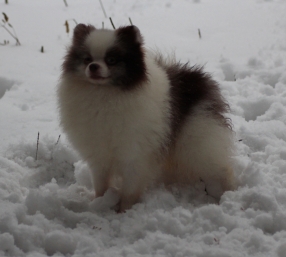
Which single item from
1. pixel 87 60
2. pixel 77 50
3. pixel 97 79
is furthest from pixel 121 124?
pixel 77 50

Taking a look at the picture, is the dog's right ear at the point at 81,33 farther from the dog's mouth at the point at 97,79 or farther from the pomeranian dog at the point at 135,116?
the dog's mouth at the point at 97,79

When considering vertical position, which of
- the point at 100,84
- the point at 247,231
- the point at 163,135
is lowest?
the point at 247,231

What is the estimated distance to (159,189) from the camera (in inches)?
122

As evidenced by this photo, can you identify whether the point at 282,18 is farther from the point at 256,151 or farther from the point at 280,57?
the point at 256,151

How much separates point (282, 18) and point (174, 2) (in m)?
1.75

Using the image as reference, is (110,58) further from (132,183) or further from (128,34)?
(132,183)

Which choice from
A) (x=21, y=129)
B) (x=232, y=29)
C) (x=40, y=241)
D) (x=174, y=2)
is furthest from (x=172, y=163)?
(x=174, y=2)

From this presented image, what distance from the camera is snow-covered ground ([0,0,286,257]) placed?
2428 millimetres

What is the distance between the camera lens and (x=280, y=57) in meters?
5.13

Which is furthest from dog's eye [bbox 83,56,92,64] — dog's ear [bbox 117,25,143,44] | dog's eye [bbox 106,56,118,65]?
dog's ear [bbox 117,25,143,44]

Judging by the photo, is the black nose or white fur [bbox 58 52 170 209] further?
white fur [bbox 58 52 170 209]

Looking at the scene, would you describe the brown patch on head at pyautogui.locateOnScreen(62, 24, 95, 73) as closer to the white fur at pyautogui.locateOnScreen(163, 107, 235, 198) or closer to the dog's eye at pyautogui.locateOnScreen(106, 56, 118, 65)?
the dog's eye at pyautogui.locateOnScreen(106, 56, 118, 65)

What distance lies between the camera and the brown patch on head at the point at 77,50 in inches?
111

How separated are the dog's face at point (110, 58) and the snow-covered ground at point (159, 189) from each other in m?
0.78
